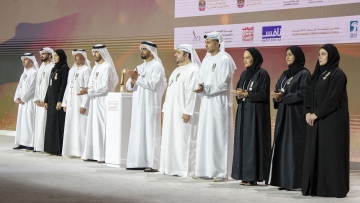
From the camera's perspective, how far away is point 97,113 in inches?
393

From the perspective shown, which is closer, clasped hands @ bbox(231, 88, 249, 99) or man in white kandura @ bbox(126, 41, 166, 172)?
clasped hands @ bbox(231, 88, 249, 99)

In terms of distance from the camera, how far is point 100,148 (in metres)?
9.83

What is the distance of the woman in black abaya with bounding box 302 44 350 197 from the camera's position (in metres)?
6.47

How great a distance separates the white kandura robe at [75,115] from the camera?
10406 mm

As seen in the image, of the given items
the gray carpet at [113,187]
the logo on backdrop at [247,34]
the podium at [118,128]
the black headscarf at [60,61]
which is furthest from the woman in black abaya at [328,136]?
the black headscarf at [60,61]

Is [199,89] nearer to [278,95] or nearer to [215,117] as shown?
[215,117]

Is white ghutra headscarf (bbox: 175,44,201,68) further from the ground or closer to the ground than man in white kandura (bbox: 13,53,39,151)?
further from the ground

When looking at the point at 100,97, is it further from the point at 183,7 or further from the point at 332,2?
the point at 332,2

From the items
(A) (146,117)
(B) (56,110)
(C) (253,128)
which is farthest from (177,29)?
(C) (253,128)

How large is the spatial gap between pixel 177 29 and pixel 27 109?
2.83 metres

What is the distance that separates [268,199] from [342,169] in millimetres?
743

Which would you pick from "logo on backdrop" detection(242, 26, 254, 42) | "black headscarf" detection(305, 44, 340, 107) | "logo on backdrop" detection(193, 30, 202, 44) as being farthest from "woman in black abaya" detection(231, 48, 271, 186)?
"logo on backdrop" detection(193, 30, 202, 44)

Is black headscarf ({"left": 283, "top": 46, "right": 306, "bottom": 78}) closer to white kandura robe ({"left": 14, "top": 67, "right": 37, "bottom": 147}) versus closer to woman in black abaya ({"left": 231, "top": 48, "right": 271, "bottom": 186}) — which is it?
woman in black abaya ({"left": 231, "top": 48, "right": 271, "bottom": 186})

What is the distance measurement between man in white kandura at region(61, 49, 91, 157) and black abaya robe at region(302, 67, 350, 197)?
4.59 meters
